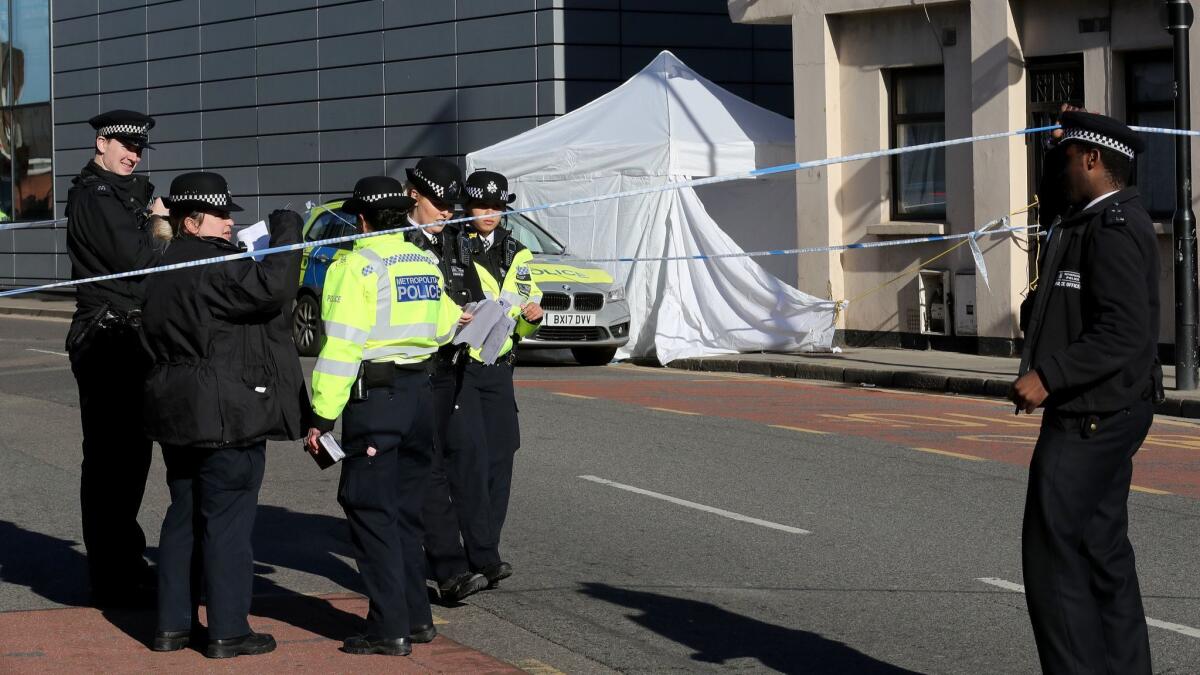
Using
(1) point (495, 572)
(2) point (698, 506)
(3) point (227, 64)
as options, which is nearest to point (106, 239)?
(1) point (495, 572)

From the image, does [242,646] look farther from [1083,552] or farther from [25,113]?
[25,113]

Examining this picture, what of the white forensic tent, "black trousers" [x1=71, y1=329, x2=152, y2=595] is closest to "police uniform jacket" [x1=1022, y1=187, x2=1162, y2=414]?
"black trousers" [x1=71, y1=329, x2=152, y2=595]

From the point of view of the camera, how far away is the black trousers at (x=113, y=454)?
7535 millimetres

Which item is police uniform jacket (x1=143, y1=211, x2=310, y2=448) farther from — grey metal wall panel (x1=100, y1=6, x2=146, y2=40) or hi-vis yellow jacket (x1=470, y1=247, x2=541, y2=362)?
grey metal wall panel (x1=100, y1=6, x2=146, y2=40)

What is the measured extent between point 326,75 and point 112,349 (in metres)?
22.9

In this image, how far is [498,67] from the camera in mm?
26797

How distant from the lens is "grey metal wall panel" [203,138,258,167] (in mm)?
31438

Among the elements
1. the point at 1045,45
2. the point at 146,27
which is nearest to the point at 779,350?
the point at 1045,45

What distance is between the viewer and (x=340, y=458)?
6.63 metres

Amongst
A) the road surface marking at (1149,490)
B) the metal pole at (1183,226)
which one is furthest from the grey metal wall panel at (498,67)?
the road surface marking at (1149,490)

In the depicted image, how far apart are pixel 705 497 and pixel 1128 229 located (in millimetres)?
5357

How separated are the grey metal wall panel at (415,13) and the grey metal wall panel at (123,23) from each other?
792 cm

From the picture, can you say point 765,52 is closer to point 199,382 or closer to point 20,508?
point 20,508

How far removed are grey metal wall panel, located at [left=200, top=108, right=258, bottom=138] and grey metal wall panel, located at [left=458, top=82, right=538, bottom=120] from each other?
5689 millimetres
